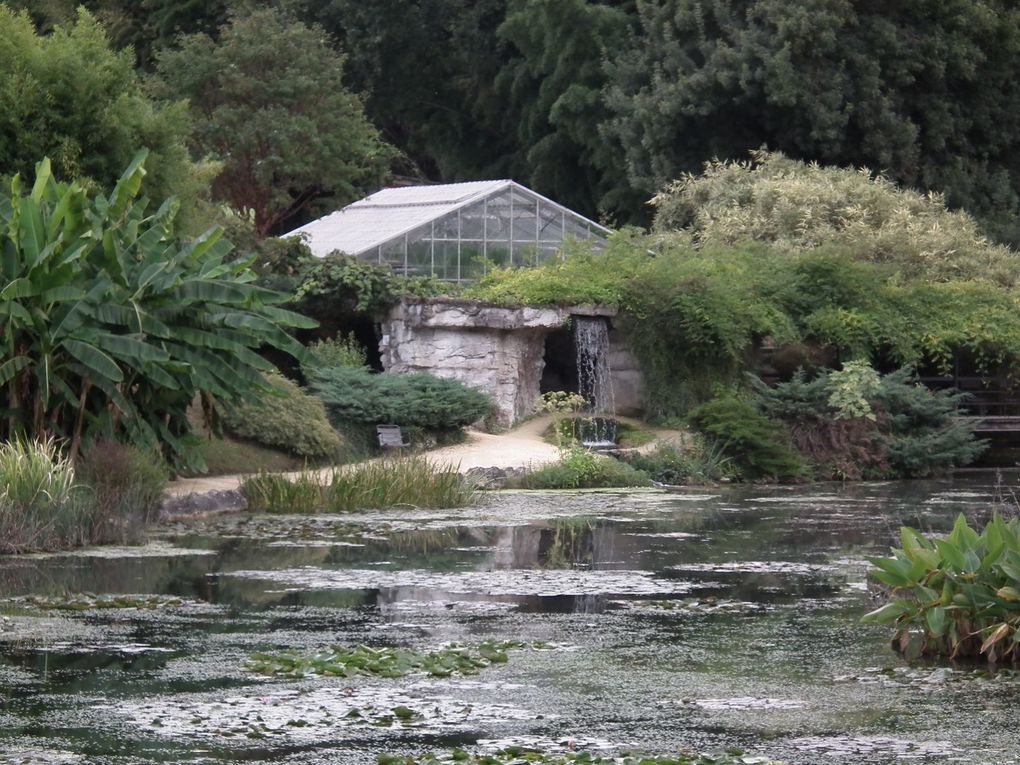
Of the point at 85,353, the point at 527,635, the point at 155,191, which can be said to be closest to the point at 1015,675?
the point at 527,635

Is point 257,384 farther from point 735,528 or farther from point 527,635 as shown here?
point 527,635

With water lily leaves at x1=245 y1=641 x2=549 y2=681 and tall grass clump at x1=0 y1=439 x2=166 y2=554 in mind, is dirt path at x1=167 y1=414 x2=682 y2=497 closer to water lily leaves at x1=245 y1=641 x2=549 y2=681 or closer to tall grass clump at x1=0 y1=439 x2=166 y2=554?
tall grass clump at x1=0 y1=439 x2=166 y2=554

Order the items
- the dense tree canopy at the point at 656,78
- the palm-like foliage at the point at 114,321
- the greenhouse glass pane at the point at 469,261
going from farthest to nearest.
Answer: the dense tree canopy at the point at 656,78 < the greenhouse glass pane at the point at 469,261 < the palm-like foliage at the point at 114,321

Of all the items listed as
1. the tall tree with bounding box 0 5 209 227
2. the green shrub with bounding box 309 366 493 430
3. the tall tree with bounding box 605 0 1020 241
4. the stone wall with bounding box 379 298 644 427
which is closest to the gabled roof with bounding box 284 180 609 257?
the stone wall with bounding box 379 298 644 427

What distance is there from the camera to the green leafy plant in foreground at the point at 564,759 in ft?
23.9

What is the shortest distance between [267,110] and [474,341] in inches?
621

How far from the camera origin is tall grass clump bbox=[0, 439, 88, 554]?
1480cm

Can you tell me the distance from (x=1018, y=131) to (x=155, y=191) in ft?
86.1

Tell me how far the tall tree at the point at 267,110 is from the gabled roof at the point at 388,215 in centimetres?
499

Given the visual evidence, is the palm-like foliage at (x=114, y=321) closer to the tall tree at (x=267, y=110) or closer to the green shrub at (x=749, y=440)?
the green shrub at (x=749, y=440)

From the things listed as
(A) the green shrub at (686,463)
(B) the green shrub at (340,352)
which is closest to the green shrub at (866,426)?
(A) the green shrub at (686,463)

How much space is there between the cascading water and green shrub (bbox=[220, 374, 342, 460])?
6435mm

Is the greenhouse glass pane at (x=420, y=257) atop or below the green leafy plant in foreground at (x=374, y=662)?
atop

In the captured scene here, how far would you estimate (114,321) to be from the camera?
1703 centimetres
